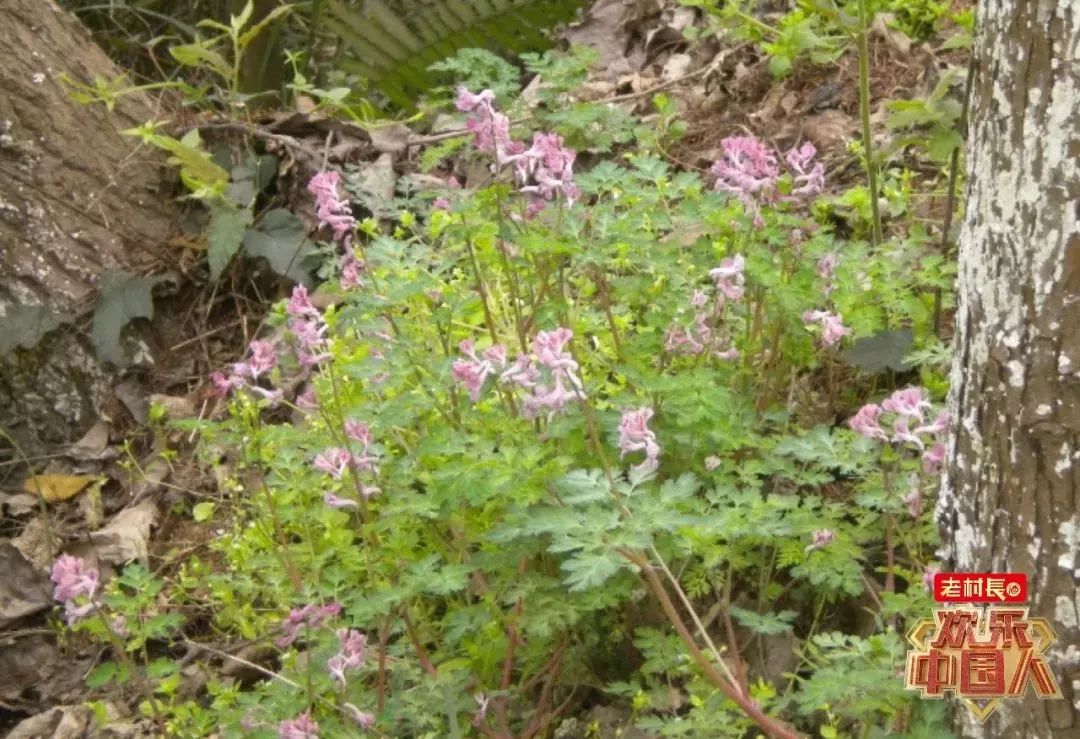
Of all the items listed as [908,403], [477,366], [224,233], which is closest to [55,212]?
[224,233]

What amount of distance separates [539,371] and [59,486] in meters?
2.23

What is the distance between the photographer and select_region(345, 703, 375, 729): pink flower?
243 cm

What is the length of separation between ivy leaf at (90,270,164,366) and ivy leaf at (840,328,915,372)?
2.15 meters

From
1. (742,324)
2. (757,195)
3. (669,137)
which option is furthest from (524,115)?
(757,195)

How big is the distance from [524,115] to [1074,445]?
261 cm

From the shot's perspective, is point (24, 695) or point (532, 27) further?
point (532, 27)

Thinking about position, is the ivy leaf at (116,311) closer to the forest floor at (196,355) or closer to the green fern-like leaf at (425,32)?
the forest floor at (196,355)

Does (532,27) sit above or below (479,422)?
above

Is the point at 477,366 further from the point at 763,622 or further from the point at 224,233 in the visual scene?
the point at 224,233

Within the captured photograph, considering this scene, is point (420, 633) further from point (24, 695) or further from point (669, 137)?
point (669, 137)

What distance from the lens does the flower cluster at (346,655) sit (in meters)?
2.41

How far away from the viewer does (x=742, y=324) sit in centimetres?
318

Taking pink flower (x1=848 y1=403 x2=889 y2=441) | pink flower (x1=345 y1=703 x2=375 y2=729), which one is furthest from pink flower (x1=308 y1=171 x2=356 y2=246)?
pink flower (x1=848 y1=403 x2=889 y2=441)

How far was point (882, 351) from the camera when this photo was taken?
9.84 feet
